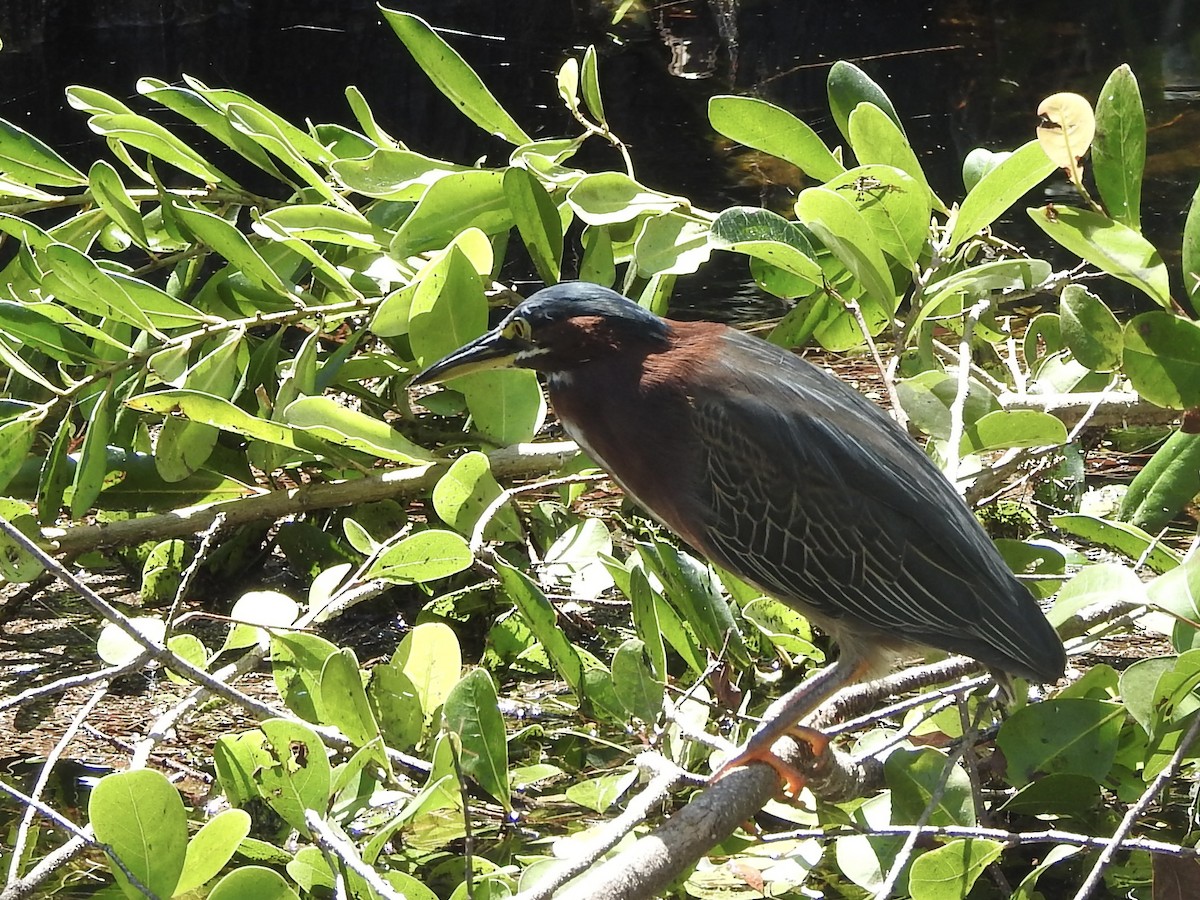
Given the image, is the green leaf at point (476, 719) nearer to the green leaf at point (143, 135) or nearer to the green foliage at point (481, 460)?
the green foliage at point (481, 460)

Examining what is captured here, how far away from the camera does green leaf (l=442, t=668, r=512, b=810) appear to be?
2.05m

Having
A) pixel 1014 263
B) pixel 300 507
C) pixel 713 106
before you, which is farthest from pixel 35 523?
pixel 1014 263

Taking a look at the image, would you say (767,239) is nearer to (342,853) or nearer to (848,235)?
(848,235)

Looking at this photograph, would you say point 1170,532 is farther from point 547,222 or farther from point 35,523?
point 35,523

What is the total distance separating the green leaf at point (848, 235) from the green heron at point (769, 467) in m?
0.22

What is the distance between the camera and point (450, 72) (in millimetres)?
2920

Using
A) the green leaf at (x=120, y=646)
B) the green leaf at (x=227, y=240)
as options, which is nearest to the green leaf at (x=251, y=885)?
the green leaf at (x=120, y=646)

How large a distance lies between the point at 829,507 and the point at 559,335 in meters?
0.59

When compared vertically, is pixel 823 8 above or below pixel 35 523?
above

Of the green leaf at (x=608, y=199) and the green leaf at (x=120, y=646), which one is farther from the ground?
the green leaf at (x=608, y=199)

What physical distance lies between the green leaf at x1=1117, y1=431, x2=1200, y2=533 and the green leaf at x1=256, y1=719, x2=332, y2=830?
1544 mm

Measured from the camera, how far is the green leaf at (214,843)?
1714 mm

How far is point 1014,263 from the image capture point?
260cm

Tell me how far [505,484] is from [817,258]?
102cm
